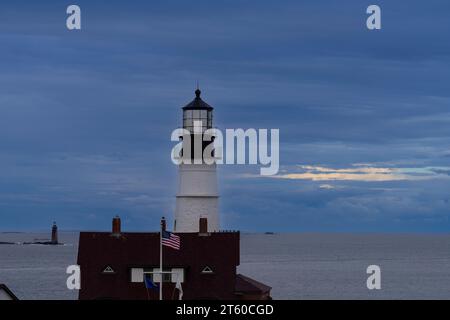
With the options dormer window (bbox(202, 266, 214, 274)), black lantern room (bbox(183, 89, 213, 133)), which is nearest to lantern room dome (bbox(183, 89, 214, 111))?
black lantern room (bbox(183, 89, 213, 133))

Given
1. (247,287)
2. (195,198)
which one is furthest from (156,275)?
(195,198)

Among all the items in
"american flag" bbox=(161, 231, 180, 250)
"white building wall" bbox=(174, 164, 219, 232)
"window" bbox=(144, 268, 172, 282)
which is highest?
"white building wall" bbox=(174, 164, 219, 232)

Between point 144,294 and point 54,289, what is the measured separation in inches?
2914

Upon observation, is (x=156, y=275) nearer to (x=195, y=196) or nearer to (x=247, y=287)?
(x=247, y=287)

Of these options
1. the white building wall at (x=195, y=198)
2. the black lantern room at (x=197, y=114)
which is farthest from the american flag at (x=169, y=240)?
the black lantern room at (x=197, y=114)

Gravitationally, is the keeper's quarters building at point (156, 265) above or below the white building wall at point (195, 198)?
below

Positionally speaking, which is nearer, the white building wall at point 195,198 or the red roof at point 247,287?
the red roof at point 247,287

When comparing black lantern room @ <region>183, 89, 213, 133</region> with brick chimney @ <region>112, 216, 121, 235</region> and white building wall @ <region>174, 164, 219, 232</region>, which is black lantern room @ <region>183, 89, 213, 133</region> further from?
brick chimney @ <region>112, 216, 121, 235</region>

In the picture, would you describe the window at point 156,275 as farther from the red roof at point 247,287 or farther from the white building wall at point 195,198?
the white building wall at point 195,198

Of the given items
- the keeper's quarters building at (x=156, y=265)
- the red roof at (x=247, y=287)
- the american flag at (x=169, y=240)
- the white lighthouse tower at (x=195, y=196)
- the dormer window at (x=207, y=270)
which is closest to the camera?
the american flag at (x=169, y=240)

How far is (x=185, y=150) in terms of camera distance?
55875mm
